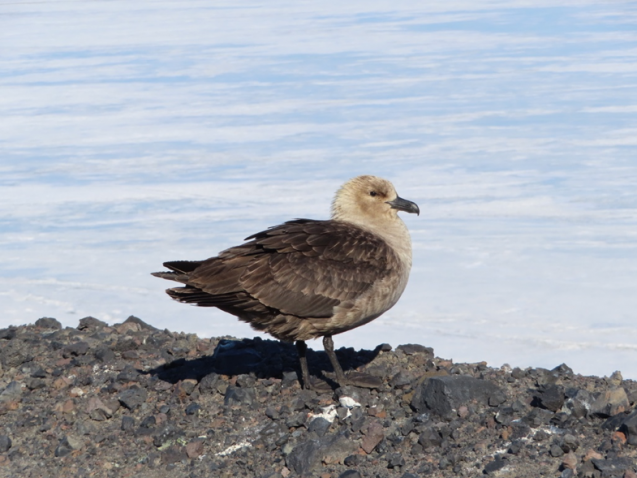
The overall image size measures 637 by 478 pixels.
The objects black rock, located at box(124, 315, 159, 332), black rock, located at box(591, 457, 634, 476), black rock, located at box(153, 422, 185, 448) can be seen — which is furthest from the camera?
black rock, located at box(124, 315, 159, 332)

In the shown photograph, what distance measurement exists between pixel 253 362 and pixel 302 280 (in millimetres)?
1309

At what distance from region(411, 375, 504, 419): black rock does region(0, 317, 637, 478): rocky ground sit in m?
0.01

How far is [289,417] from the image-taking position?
855 centimetres

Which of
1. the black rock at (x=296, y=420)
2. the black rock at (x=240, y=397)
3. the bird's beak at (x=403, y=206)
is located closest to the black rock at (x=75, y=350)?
the black rock at (x=240, y=397)

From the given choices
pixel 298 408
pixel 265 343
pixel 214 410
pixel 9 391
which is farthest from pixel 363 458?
pixel 9 391

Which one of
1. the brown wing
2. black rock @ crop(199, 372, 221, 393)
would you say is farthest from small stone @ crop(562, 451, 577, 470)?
black rock @ crop(199, 372, 221, 393)

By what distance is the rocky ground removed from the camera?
25.4ft

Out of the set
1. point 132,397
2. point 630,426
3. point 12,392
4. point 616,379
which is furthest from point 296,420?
point 616,379

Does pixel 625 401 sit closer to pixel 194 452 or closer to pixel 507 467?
pixel 507 467

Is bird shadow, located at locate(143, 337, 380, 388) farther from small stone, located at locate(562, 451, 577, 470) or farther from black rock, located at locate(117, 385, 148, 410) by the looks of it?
small stone, located at locate(562, 451, 577, 470)

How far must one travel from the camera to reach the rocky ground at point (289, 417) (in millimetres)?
7730

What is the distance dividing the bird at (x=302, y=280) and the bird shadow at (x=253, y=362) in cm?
52

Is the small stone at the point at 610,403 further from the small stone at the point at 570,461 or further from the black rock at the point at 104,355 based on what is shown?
the black rock at the point at 104,355

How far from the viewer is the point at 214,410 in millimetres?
8953
